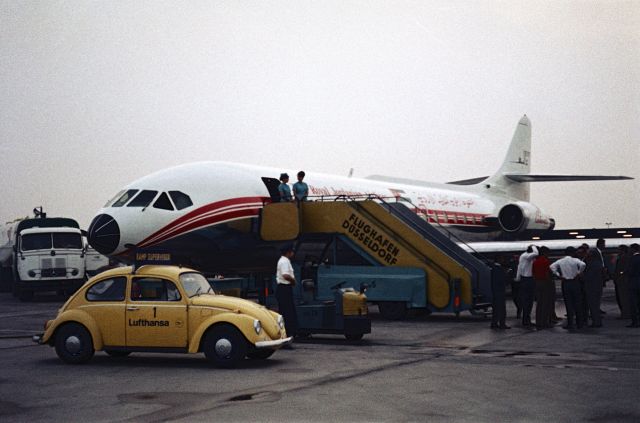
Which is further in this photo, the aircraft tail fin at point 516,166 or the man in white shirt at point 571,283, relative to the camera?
the aircraft tail fin at point 516,166

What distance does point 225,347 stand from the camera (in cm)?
1245

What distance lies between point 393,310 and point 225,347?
386 inches

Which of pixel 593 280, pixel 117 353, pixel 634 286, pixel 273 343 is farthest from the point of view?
pixel 593 280

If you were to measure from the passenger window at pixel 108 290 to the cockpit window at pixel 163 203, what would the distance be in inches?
376

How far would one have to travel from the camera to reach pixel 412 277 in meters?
21.2

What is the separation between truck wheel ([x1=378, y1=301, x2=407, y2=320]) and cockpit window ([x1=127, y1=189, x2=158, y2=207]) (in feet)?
21.5

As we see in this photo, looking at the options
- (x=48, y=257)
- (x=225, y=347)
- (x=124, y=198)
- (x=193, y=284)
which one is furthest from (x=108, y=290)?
(x=48, y=257)

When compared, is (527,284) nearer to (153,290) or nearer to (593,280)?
(593,280)

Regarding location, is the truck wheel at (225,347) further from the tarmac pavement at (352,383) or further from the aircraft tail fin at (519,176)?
the aircraft tail fin at (519,176)

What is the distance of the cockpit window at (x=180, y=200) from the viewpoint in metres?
22.9

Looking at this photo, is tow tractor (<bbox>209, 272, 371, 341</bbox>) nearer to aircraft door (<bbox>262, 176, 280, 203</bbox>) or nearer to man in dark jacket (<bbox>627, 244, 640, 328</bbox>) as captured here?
man in dark jacket (<bbox>627, 244, 640, 328</bbox>)

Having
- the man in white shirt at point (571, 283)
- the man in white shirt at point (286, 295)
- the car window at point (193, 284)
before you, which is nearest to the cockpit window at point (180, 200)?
the man in white shirt at point (286, 295)

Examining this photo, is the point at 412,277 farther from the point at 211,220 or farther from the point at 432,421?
the point at 432,421

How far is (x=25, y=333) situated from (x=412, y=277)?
886 centimetres
